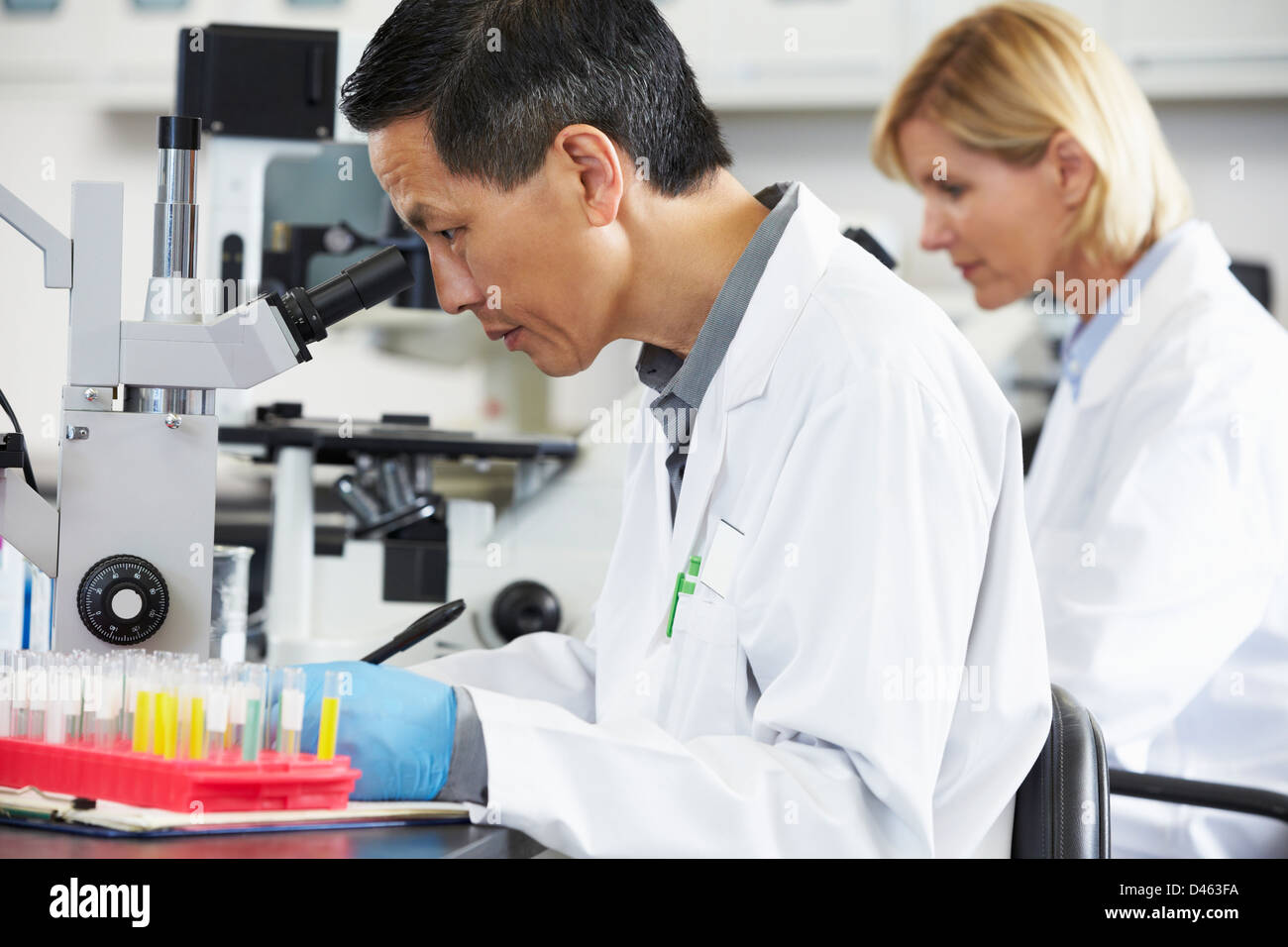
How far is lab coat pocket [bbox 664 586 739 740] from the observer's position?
3.09ft

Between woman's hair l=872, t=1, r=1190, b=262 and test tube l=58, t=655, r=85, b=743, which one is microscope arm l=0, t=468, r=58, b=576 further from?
woman's hair l=872, t=1, r=1190, b=262

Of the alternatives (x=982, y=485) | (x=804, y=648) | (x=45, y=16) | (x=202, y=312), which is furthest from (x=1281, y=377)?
(x=45, y=16)

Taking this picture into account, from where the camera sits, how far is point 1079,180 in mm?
1910

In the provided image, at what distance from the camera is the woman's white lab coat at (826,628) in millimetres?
797

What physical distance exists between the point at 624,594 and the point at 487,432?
0.67 meters

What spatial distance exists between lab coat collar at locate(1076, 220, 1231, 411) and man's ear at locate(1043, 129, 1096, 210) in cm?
16

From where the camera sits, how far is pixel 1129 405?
5.51 ft

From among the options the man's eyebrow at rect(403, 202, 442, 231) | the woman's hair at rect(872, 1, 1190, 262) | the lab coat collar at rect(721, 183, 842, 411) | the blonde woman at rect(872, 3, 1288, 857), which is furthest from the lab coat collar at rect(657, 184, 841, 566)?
the woman's hair at rect(872, 1, 1190, 262)

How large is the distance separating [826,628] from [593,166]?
1.41 feet

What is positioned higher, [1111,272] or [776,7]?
[776,7]

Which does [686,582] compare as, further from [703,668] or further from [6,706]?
[6,706]

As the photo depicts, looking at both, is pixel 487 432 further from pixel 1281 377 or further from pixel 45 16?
pixel 45 16

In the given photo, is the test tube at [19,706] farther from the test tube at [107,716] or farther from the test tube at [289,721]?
the test tube at [289,721]

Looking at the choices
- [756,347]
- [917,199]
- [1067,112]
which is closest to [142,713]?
[756,347]
